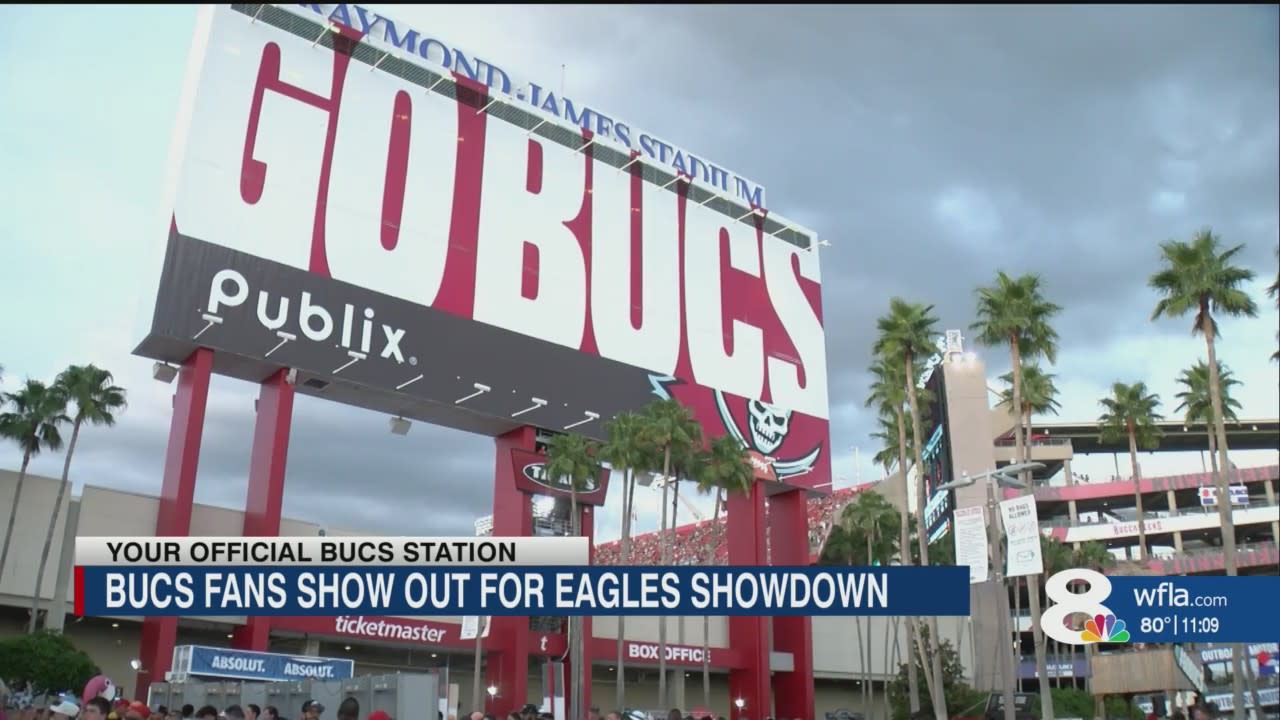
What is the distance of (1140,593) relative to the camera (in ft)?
44.2

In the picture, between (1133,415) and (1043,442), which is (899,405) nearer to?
(1133,415)

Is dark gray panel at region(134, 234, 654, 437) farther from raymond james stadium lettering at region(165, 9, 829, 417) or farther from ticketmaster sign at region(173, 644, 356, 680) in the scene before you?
ticketmaster sign at region(173, 644, 356, 680)

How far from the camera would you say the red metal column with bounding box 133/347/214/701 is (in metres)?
35.7

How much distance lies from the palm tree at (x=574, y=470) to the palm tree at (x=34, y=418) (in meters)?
20.9

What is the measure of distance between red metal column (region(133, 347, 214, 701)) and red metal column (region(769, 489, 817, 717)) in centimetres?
3003

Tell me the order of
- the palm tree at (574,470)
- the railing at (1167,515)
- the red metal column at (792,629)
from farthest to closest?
the railing at (1167,515)
the red metal column at (792,629)
the palm tree at (574,470)

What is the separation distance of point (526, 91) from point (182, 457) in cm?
2322

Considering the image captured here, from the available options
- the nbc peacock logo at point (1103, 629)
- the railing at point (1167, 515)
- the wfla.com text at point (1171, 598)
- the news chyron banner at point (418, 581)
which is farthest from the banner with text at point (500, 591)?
the railing at point (1167, 515)

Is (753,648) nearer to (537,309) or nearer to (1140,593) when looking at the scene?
(537,309)

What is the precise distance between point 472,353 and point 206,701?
20724 mm

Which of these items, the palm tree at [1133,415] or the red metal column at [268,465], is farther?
the palm tree at [1133,415]

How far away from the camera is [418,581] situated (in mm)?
12641

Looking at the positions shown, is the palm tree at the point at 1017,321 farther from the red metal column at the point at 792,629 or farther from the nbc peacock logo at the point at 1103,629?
the nbc peacock logo at the point at 1103,629

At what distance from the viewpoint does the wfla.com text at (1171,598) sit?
43.4 ft
